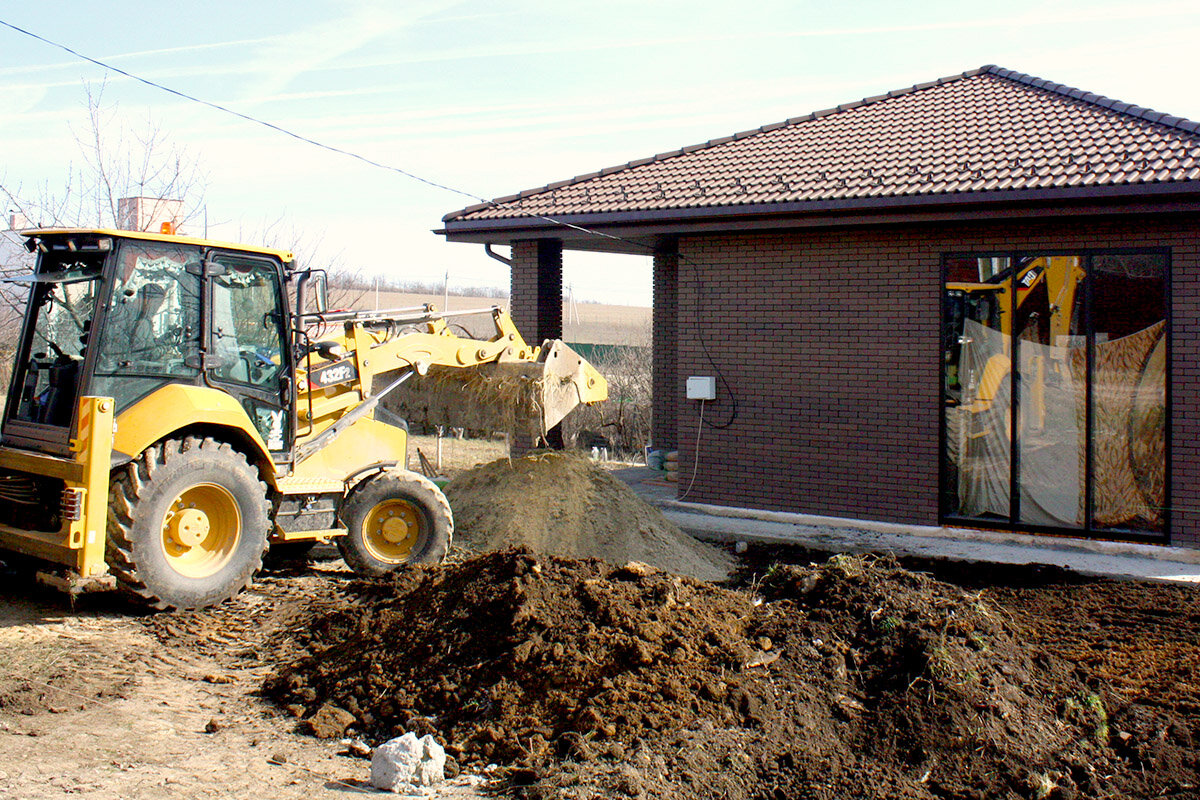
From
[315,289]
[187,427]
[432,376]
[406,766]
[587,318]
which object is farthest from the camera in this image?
[587,318]

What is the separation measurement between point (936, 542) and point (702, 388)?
10.7 feet

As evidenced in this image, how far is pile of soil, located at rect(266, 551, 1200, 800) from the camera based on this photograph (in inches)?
193

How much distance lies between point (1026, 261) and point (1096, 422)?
1.81m

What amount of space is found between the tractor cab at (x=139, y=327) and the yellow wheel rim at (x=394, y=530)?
1.21 meters

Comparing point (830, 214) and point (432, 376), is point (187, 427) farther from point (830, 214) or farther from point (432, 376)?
point (830, 214)

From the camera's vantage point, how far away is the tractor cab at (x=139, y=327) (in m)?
7.21

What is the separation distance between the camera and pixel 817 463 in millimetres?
11914

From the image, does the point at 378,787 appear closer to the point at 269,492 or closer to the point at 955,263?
the point at 269,492

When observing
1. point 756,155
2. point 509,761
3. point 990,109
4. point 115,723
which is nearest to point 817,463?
point 756,155

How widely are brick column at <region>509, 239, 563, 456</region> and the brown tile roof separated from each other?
668 millimetres

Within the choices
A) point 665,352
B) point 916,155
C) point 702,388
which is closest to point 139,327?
point 702,388

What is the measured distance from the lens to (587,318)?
65188 millimetres

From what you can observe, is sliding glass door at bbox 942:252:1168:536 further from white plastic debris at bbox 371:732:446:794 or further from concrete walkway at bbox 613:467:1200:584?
white plastic debris at bbox 371:732:446:794

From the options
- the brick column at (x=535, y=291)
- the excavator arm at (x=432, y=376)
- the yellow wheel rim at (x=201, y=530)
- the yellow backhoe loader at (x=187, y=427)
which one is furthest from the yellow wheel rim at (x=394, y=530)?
the brick column at (x=535, y=291)
